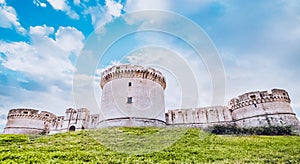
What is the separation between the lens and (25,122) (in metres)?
37.3

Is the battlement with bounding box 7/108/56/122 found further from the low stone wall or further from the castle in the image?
the low stone wall

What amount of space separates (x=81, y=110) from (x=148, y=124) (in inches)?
696

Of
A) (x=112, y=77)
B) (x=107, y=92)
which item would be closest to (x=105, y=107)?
(x=107, y=92)

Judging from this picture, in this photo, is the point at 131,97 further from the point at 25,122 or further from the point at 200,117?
the point at 25,122

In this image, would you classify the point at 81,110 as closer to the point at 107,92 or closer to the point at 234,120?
the point at 107,92

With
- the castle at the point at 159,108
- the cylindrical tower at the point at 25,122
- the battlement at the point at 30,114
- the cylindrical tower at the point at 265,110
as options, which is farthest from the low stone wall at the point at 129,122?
the battlement at the point at 30,114

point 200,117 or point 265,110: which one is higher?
point 265,110

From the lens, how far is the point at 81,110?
37.6 meters

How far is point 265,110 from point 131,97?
66.9 feet

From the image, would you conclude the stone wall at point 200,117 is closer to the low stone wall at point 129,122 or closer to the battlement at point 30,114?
the low stone wall at point 129,122

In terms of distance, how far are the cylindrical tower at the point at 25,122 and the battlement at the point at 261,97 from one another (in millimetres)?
38866

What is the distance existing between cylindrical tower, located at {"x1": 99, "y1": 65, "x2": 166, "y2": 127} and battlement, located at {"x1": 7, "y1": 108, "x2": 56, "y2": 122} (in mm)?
18741

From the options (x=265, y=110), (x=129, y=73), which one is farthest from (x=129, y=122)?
(x=265, y=110)

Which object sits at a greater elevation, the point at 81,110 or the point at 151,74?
the point at 151,74
